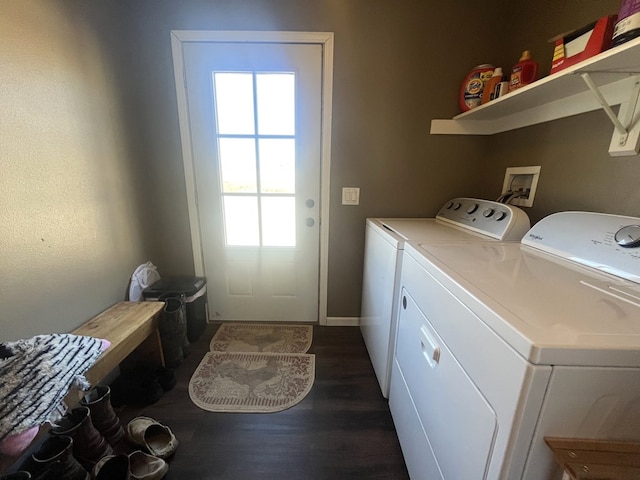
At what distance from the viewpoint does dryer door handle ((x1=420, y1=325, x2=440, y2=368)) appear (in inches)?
32.3

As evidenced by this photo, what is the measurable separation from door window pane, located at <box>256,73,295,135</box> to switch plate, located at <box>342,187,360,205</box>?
557 mm

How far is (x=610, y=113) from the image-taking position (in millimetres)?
913

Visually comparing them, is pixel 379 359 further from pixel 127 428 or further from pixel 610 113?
pixel 610 113

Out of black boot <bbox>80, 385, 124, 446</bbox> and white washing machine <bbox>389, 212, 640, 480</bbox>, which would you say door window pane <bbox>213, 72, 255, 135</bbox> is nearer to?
white washing machine <bbox>389, 212, 640, 480</bbox>

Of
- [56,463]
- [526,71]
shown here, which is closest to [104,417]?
[56,463]

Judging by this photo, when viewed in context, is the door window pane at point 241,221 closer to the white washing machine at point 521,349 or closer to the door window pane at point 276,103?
the door window pane at point 276,103

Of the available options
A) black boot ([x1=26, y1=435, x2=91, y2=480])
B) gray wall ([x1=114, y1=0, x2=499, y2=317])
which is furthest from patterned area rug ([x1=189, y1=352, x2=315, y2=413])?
gray wall ([x1=114, y1=0, x2=499, y2=317])

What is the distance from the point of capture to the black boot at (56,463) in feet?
2.97

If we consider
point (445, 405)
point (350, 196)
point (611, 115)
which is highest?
point (611, 115)

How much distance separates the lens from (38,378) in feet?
2.94

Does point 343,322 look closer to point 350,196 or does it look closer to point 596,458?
point 350,196

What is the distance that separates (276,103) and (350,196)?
2.70ft

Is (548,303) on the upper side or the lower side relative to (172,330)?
upper

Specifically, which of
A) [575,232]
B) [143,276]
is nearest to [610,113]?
[575,232]
